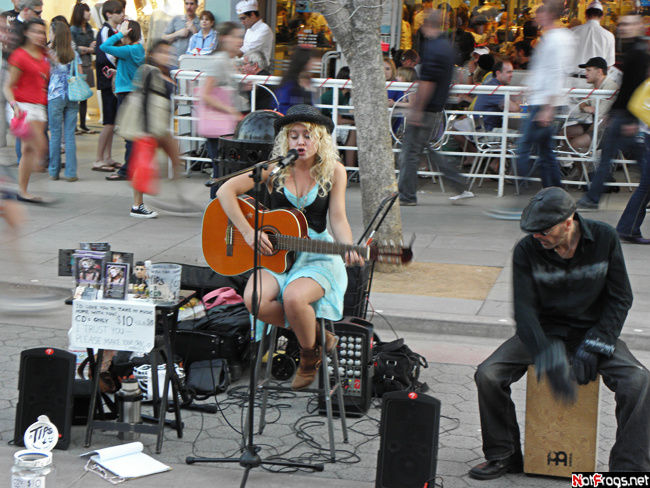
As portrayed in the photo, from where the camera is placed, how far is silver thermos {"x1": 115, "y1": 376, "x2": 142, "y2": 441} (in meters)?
4.95

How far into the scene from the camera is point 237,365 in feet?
19.2

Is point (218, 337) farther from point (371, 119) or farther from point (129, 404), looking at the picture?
point (371, 119)

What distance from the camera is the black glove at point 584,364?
4.29 m

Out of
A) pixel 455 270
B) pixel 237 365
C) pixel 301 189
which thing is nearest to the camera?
pixel 301 189

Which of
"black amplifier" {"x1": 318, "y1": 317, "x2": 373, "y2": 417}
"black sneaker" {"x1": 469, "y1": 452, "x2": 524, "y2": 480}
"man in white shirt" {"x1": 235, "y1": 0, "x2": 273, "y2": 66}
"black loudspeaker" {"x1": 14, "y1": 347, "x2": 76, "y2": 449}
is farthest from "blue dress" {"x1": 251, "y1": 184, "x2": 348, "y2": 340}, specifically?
"man in white shirt" {"x1": 235, "y1": 0, "x2": 273, "y2": 66}

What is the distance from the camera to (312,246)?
468 centimetres

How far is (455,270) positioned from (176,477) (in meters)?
3.95

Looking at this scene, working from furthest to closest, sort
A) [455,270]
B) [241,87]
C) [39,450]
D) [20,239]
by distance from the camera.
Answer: [241,87] < [20,239] < [455,270] < [39,450]

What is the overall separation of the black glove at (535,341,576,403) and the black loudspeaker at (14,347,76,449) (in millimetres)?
2376

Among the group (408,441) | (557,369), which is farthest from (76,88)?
(557,369)

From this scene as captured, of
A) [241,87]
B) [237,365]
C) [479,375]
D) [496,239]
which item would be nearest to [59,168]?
[241,87]

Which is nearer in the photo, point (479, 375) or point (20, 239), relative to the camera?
point (479, 375)

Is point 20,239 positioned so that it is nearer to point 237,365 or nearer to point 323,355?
point 237,365

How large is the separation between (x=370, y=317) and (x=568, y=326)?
8.07ft
